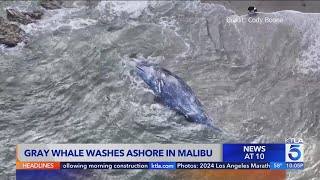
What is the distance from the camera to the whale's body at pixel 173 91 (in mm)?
9023

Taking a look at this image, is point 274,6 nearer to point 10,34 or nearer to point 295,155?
point 295,155

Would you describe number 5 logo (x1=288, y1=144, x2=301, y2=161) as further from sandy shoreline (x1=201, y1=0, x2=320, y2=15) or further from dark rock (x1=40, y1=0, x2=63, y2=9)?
dark rock (x1=40, y1=0, x2=63, y2=9)

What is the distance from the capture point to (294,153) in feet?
27.8

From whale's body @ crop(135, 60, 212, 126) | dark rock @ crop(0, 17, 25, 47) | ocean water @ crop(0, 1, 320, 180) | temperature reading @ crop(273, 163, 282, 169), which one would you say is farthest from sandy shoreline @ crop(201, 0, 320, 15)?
dark rock @ crop(0, 17, 25, 47)

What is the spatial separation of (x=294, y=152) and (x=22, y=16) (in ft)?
22.4

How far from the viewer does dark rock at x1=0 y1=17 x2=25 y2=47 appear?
→ 9.84m

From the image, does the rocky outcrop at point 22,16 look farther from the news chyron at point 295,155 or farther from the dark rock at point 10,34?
the news chyron at point 295,155

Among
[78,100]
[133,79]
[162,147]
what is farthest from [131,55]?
[162,147]

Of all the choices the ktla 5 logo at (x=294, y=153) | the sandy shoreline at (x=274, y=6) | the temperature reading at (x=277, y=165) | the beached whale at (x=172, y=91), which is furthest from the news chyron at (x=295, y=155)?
the sandy shoreline at (x=274, y=6)

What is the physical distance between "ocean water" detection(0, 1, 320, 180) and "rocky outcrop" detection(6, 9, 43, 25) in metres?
0.17

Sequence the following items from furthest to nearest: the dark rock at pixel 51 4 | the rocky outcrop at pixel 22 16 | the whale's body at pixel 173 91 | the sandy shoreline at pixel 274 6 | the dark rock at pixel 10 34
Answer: the dark rock at pixel 51 4
the rocky outcrop at pixel 22 16
the sandy shoreline at pixel 274 6
the dark rock at pixel 10 34
the whale's body at pixel 173 91

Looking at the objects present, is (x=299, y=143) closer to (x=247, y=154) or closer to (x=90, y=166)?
(x=247, y=154)

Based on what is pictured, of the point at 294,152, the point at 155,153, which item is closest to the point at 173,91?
the point at 155,153

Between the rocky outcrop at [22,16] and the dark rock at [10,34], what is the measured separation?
18 centimetres
